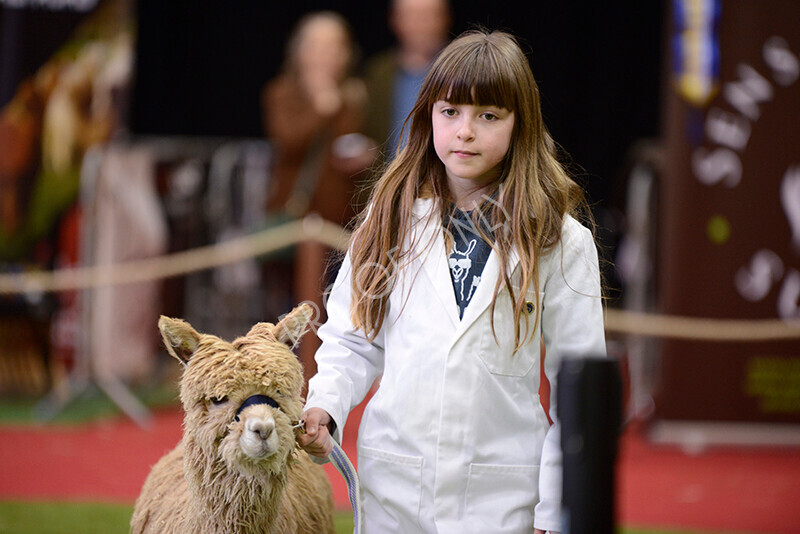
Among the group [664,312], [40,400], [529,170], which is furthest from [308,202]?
[529,170]

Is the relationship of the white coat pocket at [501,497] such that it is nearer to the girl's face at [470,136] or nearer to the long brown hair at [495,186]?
the long brown hair at [495,186]

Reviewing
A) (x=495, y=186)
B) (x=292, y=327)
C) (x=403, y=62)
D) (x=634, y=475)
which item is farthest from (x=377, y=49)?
(x=292, y=327)

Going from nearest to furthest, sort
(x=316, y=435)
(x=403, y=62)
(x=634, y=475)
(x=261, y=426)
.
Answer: (x=261, y=426), (x=316, y=435), (x=634, y=475), (x=403, y=62)

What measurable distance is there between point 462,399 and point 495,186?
45 centimetres

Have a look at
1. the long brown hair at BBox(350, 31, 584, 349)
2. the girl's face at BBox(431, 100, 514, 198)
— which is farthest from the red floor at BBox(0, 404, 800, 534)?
the girl's face at BBox(431, 100, 514, 198)

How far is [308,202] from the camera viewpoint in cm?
682

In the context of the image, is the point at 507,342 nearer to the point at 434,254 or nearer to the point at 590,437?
the point at 434,254

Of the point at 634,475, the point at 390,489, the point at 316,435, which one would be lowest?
the point at 634,475

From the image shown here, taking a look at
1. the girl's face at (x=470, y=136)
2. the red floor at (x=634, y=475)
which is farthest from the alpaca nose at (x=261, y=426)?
the red floor at (x=634, y=475)

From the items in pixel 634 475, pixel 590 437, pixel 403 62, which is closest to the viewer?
pixel 590 437

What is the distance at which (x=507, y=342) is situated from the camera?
1.70 m

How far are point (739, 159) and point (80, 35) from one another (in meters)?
4.56

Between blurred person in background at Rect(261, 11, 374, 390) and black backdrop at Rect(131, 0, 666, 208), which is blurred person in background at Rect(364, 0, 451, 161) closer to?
blurred person in background at Rect(261, 11, 374, 390)

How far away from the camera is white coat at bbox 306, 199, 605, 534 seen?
164 cm
